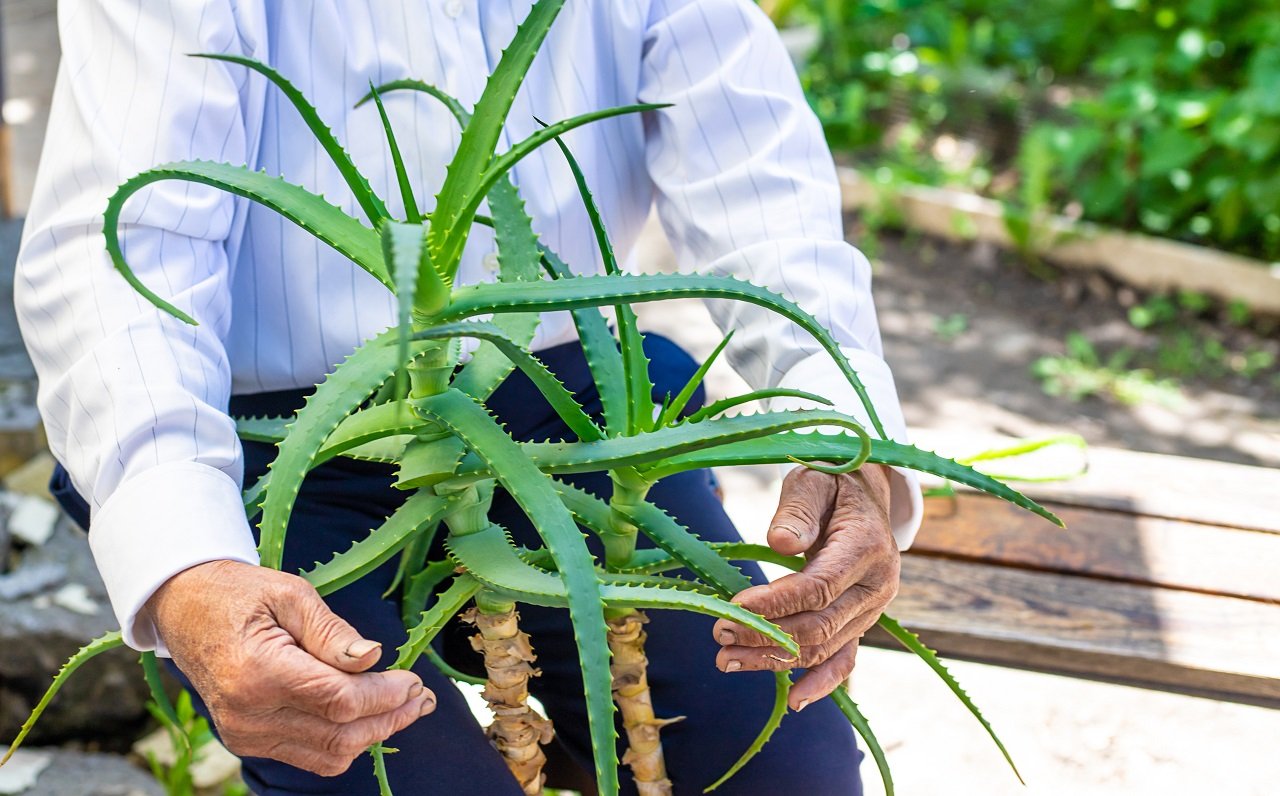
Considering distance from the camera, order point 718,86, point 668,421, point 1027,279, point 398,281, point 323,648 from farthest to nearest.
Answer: point 1027,279 < point 718,86 < point 668,421 < point 323,648 < point 398,281

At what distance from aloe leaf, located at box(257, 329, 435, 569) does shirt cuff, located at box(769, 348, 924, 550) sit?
0.44 m

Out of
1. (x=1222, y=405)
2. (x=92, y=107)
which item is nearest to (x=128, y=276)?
(x=92, y=107)

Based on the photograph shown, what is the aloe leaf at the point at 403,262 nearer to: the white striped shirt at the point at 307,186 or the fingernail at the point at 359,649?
the fingernail at the point at 359,649

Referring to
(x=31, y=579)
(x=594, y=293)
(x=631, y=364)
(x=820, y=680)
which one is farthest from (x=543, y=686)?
(x=31, y=579)

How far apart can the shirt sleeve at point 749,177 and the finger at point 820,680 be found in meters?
0.32

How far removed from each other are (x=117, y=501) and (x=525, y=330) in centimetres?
35

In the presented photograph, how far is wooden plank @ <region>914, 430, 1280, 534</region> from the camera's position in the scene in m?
1.71

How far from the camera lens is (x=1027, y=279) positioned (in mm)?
3945

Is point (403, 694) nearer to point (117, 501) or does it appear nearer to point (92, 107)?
point (117, 501)

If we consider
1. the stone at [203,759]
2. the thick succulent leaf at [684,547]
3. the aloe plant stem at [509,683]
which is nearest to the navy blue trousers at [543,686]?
the aloe plant stem at [509,683]

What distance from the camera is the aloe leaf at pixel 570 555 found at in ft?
2.59

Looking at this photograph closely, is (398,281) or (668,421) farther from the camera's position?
(668,421)

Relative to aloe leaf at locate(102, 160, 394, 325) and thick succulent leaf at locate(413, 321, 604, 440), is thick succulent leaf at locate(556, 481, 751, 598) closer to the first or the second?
thick succulent leaf at locate(413, 321, 604, 440)

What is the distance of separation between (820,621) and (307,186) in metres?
0.65
